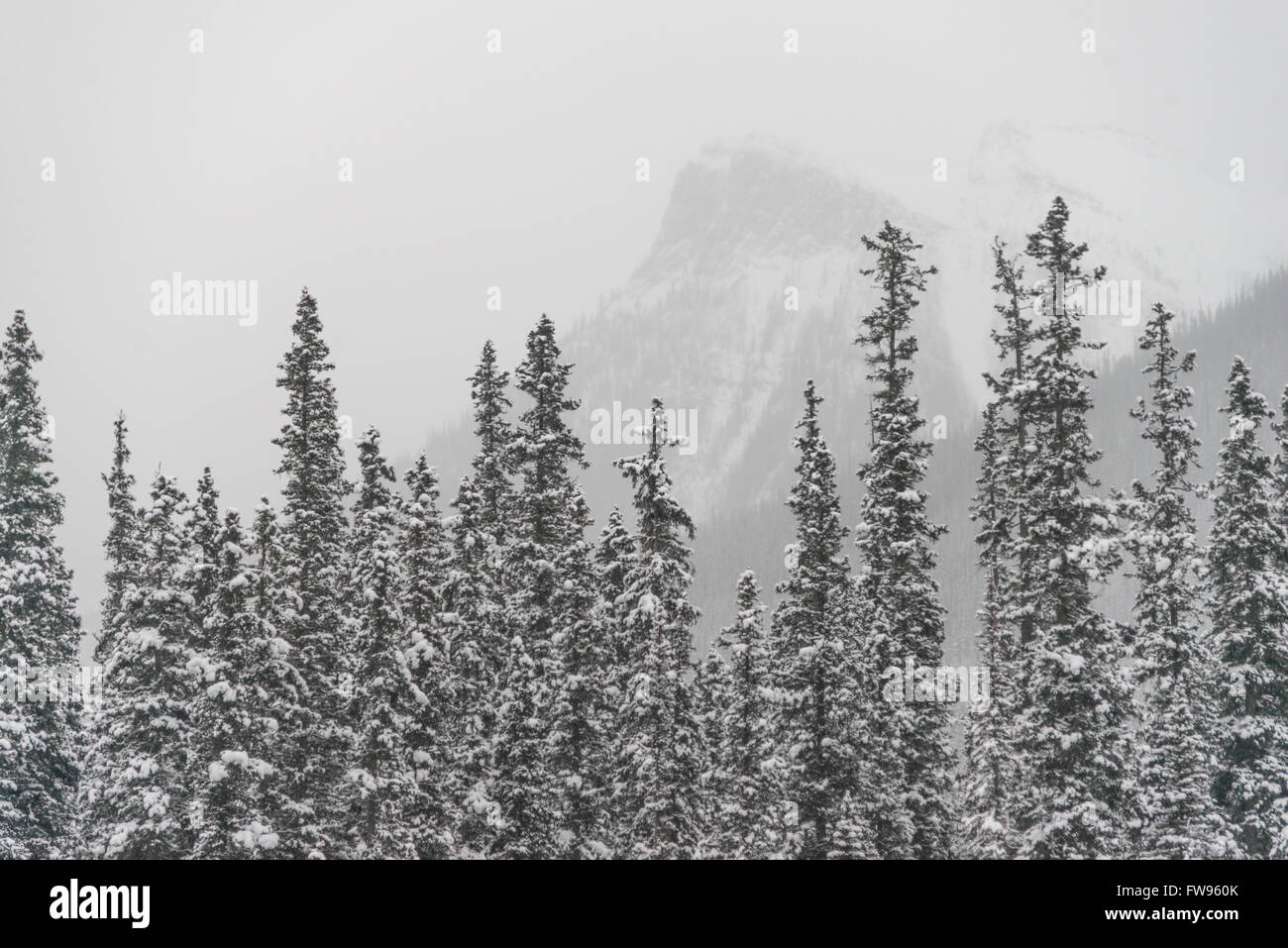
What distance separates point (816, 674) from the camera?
101ft

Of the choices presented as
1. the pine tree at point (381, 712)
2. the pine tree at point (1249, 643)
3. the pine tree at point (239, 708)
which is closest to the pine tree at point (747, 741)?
the pine tree at point (381, 712)

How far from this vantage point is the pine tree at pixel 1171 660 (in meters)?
32.1

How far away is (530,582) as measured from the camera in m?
33.3

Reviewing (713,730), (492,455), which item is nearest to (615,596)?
(492,455)

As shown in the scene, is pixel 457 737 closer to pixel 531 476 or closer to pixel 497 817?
pixel 497 817

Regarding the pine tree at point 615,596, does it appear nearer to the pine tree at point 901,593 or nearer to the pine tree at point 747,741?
the pine tree at point 747,741

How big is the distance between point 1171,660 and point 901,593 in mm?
9387

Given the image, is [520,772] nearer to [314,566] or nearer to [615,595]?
[615,595]

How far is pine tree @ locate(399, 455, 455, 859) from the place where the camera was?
31031 mm

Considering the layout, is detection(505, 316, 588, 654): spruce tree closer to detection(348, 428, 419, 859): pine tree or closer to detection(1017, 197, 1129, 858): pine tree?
detection(348, 428, 419, 859): pine tree

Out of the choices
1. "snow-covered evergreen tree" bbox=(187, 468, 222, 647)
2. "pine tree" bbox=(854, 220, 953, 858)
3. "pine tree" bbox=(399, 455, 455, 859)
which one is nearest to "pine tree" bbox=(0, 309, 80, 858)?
"snow-covered evergreen tree" bbox=(187, 468, 222, 647)

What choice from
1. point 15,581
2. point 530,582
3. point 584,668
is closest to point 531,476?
point 530,582

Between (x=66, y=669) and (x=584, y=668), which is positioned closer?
(x=584, y=668)
